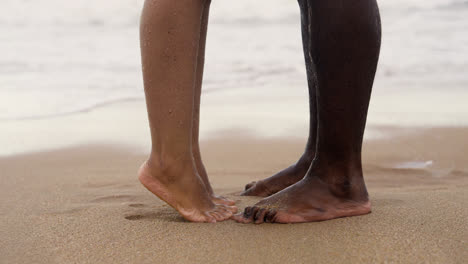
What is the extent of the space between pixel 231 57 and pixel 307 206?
17.9ft

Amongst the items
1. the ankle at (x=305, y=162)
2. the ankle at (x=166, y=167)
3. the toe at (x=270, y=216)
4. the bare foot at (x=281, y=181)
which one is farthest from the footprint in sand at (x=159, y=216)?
the ankle at (x=305, y=162)

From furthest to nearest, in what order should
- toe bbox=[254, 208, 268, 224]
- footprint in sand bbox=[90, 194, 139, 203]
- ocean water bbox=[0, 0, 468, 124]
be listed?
ocean water bbox=[0, 0, 468, 124] → footprint in sand bbox=[90, 194, 139, 203] → toe bbox=[254, 208, 268, 224]

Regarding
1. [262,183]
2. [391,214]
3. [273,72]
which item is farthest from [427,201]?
[273,72]

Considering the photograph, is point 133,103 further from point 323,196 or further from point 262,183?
point 323,196

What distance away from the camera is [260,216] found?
1.27 metres

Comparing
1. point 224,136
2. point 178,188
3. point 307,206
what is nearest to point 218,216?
point 178,188

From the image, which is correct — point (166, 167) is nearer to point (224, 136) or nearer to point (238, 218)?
point (238, 218)

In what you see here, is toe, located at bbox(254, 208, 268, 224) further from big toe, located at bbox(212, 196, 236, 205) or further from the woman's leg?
big toe, located at bbox(212, 196, 236, 205)

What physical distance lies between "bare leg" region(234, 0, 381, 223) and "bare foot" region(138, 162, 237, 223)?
3.8 inches

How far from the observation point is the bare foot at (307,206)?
4.17ft

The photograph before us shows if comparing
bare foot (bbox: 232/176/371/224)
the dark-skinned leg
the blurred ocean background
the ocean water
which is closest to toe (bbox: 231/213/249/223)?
bare foot (bbox: 232/176/371/224)

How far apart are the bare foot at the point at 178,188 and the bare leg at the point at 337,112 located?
0.10 m

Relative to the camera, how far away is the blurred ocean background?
166 inches

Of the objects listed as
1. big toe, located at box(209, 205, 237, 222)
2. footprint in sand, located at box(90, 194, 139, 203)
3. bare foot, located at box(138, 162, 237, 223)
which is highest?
bare foot, located at box(138, 162, 237, 223)
